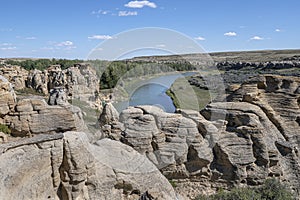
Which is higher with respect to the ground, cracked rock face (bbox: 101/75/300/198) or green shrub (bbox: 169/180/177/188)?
cracked rock face (bbox: 101/75/300/198)

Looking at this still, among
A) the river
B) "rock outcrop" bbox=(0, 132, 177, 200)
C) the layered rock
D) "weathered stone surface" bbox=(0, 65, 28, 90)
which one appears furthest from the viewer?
"weathered stone surface" bbox=(0, 65, 28, 90)

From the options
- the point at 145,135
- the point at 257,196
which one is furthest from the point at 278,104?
the point at 145,135

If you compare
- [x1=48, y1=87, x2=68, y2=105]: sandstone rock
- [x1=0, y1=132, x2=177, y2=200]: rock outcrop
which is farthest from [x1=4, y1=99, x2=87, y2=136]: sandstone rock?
[x1=48, y1=87, x2=68, y2=105]: sandstone rock

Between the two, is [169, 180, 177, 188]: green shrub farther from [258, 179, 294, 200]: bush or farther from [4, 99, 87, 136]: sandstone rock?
[4, 99, 87, 136]: sandstone rock

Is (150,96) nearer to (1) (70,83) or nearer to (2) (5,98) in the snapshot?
(1) (70,83)

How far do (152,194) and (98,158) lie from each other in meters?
1.72

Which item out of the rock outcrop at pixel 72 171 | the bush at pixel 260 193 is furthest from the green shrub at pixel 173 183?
the rock outcrop at pixel 72 171

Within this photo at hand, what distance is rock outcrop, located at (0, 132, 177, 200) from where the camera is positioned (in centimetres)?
652

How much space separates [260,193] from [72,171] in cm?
657

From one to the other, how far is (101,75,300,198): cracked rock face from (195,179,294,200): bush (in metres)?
0.46

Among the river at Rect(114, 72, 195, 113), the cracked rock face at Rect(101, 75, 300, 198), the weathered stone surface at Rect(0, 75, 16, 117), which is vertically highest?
the weathered stone surface at Rect(0, 75, 16, 117)

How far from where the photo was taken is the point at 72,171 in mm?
7438

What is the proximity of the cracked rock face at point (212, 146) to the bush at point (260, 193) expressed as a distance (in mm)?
456

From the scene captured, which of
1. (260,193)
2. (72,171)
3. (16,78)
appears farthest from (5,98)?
(16,78)
